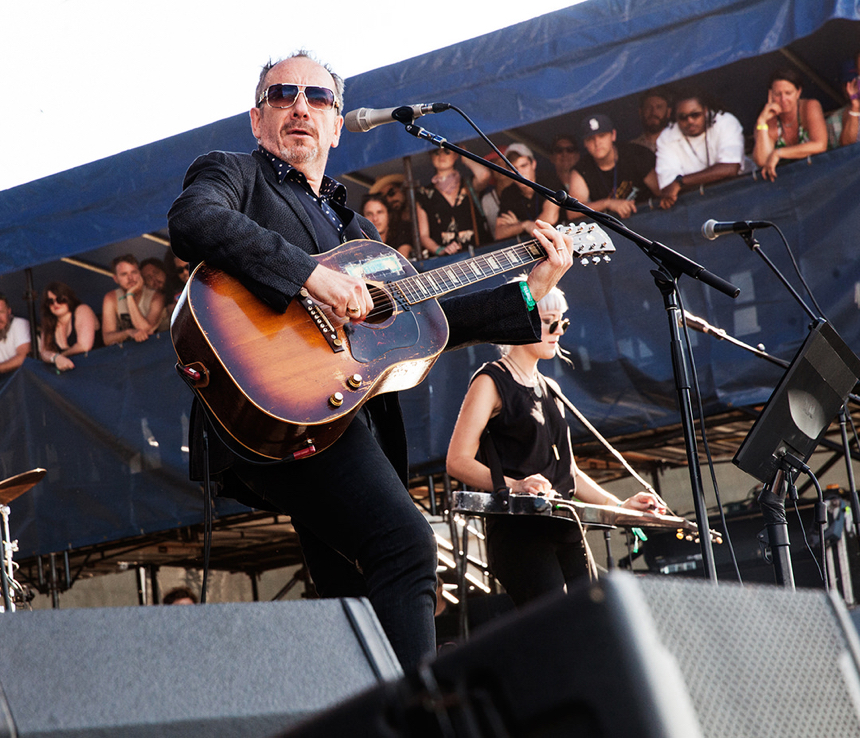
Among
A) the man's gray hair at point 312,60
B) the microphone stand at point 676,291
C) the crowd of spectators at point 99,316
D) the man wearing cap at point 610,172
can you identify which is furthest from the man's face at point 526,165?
the man's gray hair at point 312,60

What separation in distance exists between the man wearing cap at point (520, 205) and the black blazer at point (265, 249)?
3872mm

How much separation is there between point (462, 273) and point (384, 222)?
4251mm

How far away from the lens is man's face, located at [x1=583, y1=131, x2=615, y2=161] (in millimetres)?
6574

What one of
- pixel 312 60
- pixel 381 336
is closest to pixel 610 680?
pixel 381 336

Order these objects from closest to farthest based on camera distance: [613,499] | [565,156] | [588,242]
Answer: [588,242], [613,499], [565,156]

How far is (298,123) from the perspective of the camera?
279 cm

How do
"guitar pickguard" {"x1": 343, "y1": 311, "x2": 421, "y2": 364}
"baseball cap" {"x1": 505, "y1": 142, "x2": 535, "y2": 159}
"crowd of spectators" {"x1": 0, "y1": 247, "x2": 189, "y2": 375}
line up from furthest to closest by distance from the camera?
"crowd of spectators" {"x1": 0, "y1": 247, "x2": 189, "y2": 375}
"baseball cap" {"x1": 505, "y1": 142, "x2": 535, "y2": 159}
"guitar pickguard" {"x1": 343, "y1": 311, "x2": 421, "y2": 364}

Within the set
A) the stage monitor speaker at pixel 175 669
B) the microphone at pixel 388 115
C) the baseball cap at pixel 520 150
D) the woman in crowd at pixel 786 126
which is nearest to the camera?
the stage monitor speaker at pixel 175 669

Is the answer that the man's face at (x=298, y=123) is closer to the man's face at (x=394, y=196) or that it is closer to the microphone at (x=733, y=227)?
the microphone at (x=733, y=227)

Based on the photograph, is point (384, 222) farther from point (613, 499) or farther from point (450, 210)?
point (613, 499)

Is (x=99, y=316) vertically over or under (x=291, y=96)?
under

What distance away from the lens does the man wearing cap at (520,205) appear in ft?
22.1

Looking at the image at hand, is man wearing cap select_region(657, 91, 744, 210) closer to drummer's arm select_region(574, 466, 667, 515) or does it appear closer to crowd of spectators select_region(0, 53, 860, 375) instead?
crowd of spectators select_region(0, 53, 860, 375)

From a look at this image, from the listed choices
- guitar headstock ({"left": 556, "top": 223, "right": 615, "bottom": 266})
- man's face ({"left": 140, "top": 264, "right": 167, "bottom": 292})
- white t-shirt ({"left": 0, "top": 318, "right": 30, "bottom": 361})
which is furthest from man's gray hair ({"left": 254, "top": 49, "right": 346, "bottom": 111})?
white t-shirt ({"left": 0, "top": 318, "right": 30, "bottom": 361})
